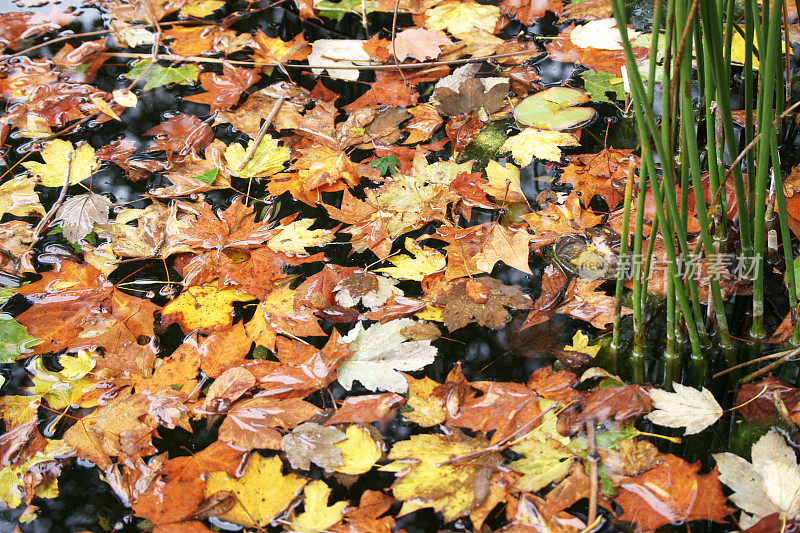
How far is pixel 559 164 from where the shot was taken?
1.59m

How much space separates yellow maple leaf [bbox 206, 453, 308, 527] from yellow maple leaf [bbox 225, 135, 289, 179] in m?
0.85

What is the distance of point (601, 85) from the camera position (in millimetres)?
1805

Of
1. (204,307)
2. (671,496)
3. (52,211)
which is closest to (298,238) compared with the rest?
(204,307)

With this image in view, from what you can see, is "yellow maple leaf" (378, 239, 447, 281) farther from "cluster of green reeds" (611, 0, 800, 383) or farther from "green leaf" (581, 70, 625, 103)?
"green leaf" (581, 70, 625, 103)

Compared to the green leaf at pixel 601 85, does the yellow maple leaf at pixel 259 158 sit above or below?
below

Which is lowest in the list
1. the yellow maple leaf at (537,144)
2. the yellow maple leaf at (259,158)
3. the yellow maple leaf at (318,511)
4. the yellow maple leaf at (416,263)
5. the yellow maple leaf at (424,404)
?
the yellow maple leaf at (318,511)

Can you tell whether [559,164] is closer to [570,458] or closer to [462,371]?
[462,371]

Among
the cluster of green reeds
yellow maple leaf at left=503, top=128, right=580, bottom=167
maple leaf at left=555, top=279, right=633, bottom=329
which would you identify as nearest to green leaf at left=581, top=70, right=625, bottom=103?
yellow maple leaf at left=503, top=128, right=580, bottom=167

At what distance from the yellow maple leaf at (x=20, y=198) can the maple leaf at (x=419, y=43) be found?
3.70ft

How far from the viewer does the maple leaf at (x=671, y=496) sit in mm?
904

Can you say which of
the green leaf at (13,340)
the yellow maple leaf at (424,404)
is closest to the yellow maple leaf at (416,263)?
the yellow maple leaf at (424,404)

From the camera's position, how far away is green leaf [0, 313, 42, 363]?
1266 mm

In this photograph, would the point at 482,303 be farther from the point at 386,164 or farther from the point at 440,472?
the point at 386,164

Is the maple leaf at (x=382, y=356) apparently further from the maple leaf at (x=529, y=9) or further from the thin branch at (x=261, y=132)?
the maple leaf at (x=529, y=9)
